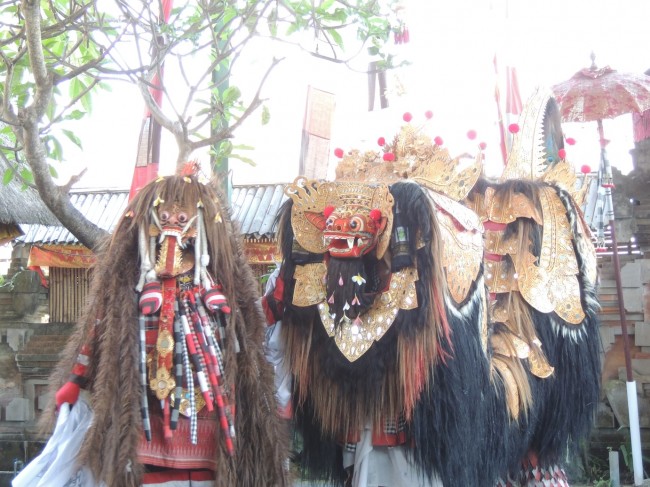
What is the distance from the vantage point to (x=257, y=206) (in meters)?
9.42

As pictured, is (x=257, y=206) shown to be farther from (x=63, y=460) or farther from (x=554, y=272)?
(x=63, y=460)

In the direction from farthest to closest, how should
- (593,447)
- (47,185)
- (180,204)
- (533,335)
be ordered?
(593,447) < (533,335) < (47,185) < (180,204)

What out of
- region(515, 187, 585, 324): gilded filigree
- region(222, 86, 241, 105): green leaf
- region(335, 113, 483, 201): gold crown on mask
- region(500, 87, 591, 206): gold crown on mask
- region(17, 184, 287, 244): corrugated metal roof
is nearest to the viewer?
region(335, 113, 483, 201): gold crown on mask

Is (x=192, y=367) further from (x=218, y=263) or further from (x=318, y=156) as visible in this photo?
(x=318, y=156)

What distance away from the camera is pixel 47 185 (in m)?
3.80

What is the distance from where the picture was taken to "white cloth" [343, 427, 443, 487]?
366cm

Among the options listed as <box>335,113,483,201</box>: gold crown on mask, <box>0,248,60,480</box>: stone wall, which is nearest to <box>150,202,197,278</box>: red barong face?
<box>335,113,483,201</box>: gold crown on mask

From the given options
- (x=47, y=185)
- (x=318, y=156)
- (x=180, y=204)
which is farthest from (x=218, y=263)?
(x=318, y=156)

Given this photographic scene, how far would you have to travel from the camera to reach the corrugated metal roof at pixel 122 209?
9.01 m

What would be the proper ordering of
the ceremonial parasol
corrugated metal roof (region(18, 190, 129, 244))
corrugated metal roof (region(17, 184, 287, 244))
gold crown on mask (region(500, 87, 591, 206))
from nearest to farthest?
gold crown on mask (region(500, 87, 591, 206))
the ceremonial parasol
corrugated metal roof (region(17, 184, 287, 244))
corrugated metal roof (region(18, 190, 129, 244))

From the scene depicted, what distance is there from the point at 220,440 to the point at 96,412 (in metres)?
0.51

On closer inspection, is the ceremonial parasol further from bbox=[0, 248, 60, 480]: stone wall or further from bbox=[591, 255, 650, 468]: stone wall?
bbox=[0, 248, 60, 480]: stone wall

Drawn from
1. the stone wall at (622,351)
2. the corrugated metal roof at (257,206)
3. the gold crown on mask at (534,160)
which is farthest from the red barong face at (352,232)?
the corrugated metal roof at (257,206)

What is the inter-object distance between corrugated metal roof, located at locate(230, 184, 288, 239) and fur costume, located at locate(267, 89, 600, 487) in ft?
15.3
